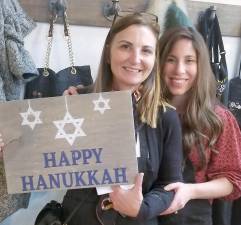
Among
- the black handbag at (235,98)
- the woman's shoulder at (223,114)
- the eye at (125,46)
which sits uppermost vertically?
the eye at (125,46)

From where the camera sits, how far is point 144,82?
1098 mm

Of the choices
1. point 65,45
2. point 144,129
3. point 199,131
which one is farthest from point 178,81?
point 65,45

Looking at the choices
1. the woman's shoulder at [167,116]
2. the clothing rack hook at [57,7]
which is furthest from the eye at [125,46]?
the clothing rack hook at [57,7]

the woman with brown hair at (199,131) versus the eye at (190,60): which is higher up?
the eye at (190,60)

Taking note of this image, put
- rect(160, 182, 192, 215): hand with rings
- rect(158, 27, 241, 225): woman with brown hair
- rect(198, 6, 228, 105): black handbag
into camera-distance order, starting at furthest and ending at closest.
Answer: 1. rect(198, 6, 228, 105): black handbag
2. rect(158, 27, 241, 225): woman with brown hair
3. rect(160, 182, 192, 215): hand with rings

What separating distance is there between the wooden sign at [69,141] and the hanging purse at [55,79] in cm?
44

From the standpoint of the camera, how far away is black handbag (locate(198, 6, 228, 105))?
4.96ft

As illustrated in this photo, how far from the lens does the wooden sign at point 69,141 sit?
3.01 ft

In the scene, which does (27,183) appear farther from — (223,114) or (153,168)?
(223,114)

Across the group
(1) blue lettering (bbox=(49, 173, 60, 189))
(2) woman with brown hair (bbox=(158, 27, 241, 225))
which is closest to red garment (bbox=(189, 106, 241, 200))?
(2) woman with brown hair (bbox=(158, 27, 241, 225))

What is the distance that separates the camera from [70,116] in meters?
0.92

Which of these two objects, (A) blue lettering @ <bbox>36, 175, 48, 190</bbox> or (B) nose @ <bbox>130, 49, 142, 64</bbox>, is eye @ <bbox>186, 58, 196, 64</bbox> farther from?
(A) blue lettering @ <bbox>36, 175, 48, 190</bbox>

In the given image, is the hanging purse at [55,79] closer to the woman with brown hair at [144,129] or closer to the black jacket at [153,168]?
the woman with brown hair at [144,129]

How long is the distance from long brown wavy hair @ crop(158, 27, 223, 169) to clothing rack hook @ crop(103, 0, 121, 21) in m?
0.27
